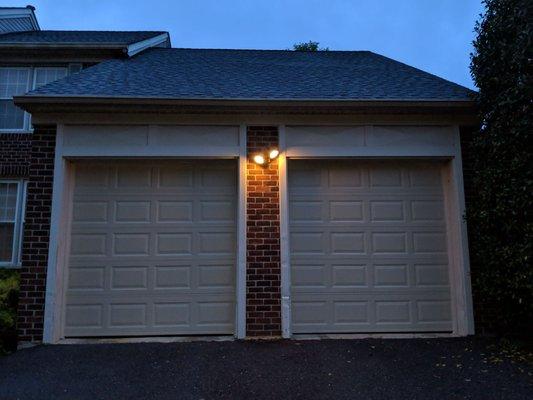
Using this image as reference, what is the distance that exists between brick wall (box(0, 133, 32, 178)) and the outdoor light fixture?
6294mm

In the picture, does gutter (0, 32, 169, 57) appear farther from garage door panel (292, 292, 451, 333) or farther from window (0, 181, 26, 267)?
garage door panel (292, 292, 451, 333)

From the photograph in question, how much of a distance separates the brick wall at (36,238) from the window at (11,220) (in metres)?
4.33

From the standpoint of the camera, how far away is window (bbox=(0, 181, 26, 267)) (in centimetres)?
946

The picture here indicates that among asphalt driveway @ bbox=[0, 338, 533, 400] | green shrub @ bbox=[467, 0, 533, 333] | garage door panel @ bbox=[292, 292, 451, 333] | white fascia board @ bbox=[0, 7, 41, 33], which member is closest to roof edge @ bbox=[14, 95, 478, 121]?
green shrub @ bbox=[467, 0, 533, 333]

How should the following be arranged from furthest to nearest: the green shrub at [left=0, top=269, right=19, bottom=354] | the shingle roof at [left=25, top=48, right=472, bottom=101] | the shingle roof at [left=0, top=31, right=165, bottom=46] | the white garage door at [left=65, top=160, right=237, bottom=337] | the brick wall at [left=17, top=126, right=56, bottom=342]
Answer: the shingle roof at [left=0, top=31, right=165, bottom=46] → the shingle roof at [left=25, top=48, right=472, bottom=101] → the white garage door at [left=65, top=160, right=237, bottom=337] → the brick wall at [left=17, top=126, right=56, bottom=342] → the green shrub at [left=0, top=269, right=19, bottom=354]

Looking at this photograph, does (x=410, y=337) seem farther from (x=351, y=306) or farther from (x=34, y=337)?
(x=34, y=337)

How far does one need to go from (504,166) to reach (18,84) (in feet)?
34.1

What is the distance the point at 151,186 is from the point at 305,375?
3.47 meters

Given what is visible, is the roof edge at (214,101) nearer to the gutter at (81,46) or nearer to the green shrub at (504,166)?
the green shrub at (504,166)

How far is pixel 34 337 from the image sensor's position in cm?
566

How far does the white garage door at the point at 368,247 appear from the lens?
20.0 feet

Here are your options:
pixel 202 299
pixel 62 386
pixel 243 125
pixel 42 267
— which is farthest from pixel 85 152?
pixel 62 386

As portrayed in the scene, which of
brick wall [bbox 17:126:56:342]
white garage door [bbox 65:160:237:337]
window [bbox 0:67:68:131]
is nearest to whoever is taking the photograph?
brick wall [bbox 17:126:56:342]

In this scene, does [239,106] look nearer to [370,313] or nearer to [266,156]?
[266,156]
